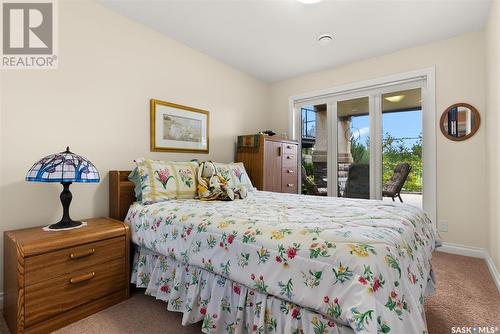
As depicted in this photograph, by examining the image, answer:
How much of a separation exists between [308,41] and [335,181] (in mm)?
2011

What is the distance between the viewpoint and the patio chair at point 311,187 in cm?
403

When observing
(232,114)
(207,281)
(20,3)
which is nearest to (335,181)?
(232,114)

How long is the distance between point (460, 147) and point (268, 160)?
86.9 inches

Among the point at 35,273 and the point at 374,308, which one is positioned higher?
the point at 374,308

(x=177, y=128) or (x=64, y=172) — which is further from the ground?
(x=177, y=128)

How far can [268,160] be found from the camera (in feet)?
11.4

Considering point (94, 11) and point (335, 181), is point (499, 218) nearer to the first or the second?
point (335, 181)

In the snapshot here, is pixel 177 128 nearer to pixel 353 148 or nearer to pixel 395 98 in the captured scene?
pixel 353 148

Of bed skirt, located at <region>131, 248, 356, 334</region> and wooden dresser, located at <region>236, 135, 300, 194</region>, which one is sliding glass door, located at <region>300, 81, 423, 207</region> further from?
bed skirt, located at <region>131, 248, 356, 334</region>

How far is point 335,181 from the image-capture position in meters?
3.88

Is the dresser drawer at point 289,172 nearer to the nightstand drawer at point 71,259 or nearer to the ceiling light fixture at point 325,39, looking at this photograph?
the ceiling light fixture at point 325,39

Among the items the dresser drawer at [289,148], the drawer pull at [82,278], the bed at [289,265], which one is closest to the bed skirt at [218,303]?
the bed at [289,265]

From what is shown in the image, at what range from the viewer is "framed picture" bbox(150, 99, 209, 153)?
2.77m

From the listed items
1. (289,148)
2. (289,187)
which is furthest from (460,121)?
(289,187)
